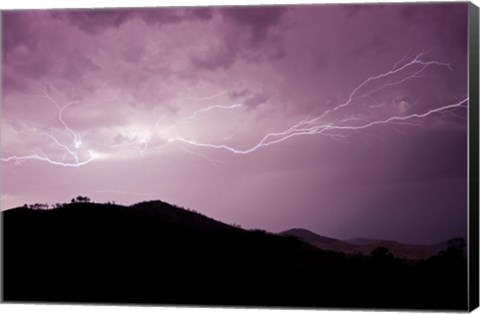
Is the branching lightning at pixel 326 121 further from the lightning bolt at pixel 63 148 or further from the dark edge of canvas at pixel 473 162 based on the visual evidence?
the dark edge of canvas at pixel 473 162

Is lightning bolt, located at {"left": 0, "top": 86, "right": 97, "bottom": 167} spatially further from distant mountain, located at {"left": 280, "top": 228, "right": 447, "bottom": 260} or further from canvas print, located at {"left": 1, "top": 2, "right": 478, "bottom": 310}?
distant mountain, located at {"left": 280, "top": 228, "right": 447, "bottom": 260}

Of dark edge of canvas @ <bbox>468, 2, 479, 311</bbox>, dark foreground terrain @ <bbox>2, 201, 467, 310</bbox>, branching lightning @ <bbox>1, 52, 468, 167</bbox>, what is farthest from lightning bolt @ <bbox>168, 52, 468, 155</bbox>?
dark foreground terrain @ <bbox>2, 201, 467, 310</bbox>

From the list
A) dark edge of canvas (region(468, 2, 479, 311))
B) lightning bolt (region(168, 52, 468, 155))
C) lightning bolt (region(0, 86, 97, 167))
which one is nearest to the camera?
dark edge of canvas (region(468, 2, 479, 311))

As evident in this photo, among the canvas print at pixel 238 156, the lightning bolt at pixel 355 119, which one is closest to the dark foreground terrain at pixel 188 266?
the canvas print at pixel 238 156

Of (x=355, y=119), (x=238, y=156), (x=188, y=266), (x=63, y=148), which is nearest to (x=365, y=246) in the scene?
(x=355, y=119)

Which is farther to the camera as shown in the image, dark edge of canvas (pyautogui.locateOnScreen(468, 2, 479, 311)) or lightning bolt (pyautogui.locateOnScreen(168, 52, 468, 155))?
lightning bolt (pyautogui.locateOnScreen(168, 52, 468, 155))

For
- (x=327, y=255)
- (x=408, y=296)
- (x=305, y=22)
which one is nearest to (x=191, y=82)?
(x=305, y=22)
